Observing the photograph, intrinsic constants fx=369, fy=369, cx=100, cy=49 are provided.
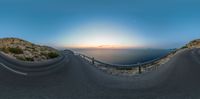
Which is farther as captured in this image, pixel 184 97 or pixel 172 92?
pixel 172 92

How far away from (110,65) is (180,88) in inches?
623

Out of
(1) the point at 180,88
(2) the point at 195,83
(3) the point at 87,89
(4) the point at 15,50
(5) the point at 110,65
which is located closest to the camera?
(3) the point at 87,89

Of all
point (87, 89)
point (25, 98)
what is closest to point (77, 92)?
point (87, 89)

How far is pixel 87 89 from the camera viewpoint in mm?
13586

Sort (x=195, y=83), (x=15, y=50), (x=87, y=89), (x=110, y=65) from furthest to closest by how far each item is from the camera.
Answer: (x=15, y=50) → (x=110, y=65) → (x=195, y=83) → (x=87, y=89)

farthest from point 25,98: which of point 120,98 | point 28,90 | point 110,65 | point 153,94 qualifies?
point 110,65

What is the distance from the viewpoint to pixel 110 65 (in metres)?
30.2

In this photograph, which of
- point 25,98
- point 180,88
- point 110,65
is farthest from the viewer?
point 110,65

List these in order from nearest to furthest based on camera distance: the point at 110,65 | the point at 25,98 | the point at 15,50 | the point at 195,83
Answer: the point at 25,98 → the point at 195,83 → the point at 110,65 → the point at 15,50

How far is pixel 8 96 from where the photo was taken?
11.1 m

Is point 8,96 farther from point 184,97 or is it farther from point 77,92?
point 184,97

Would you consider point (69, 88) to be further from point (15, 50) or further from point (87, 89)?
point (15, 50)

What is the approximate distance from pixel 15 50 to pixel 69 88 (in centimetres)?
3707

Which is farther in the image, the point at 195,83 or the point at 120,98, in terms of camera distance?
the point at 195,83
